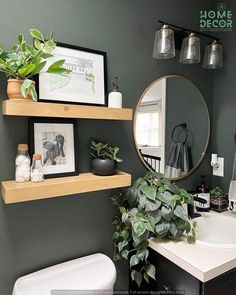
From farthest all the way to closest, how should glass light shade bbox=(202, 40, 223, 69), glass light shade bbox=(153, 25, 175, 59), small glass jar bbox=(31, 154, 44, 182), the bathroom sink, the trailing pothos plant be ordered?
glass light shade bbox=(202, 40, 223, 69)
the bathroom sink
glass light shade bbox=(153, 25, 175, 59)
the trailing pothos plant
small glass jar bbox=(31, 154, 44, 182)

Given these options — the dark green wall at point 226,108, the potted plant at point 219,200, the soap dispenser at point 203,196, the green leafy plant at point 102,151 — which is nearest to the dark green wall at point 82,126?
the green leafy plant at point 102,151

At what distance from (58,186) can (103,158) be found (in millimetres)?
308

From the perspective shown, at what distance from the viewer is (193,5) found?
1732 mm

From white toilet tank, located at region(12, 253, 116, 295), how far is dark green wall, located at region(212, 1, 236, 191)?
118cm

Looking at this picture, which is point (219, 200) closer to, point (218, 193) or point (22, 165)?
point (218, 193)

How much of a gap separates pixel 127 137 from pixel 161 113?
0.32 meters

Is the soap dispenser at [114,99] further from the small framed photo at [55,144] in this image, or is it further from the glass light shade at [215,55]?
the glass light shade at [215,55]

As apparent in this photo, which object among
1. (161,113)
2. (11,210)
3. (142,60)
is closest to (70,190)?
(11,210)

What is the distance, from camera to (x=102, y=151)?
131 cm

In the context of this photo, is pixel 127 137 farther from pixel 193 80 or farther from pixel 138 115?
pixel 193 80

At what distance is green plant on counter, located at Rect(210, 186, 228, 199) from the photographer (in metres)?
1.74

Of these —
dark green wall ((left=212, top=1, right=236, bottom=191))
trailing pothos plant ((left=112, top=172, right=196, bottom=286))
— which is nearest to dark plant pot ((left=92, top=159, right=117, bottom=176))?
trailing pothos plant ((left=112, top=172, right=196, bottom=286))

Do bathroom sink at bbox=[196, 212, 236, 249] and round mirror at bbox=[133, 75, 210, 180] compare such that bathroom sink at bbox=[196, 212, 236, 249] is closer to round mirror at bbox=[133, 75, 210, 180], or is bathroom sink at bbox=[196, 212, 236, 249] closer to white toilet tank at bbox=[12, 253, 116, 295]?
round mirror at bbox=[133, 75, 210, 180]

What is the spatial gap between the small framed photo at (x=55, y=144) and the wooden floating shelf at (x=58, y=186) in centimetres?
6
